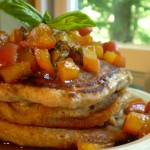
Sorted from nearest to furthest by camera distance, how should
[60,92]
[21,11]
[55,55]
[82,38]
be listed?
[60,92] < [55,55] < [21,11] < [82,38]

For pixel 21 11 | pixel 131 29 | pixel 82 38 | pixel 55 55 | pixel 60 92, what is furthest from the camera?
pixel 131 29

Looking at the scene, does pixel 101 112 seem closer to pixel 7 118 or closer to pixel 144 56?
pixel 7 118

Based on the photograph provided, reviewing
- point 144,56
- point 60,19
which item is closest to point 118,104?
point 60,19

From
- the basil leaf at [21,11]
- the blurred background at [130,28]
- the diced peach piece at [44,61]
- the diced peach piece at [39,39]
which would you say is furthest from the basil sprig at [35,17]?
the blurred background at [130,28]

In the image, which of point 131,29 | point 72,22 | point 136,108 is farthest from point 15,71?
point 131,29

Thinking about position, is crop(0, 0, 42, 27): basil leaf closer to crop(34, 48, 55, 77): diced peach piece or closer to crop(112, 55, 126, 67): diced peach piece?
crop(34, 48, 55, 77): diced peach piece

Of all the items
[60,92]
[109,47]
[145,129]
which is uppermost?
[109,47]

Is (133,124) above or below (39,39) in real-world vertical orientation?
below

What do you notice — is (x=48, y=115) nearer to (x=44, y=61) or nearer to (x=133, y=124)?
(x=44, y=61)

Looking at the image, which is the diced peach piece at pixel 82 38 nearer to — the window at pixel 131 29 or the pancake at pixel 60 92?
the pancake at pixel 60 92
